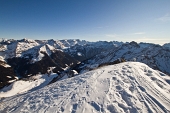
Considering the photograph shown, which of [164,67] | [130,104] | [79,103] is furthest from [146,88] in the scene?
[164,67]

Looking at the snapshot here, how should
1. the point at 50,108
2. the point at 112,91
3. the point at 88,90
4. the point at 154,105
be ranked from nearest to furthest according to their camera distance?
1. the point at 154,105
2. the point at 50,108
3. the point at 112,91
4. the point at 88,90

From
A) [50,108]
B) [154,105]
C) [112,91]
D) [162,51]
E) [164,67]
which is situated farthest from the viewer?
[162,51]

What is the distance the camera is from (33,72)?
199 meters

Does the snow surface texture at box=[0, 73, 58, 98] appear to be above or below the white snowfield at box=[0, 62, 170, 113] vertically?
below

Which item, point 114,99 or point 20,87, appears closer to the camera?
point 114,99

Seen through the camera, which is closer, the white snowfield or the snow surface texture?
the white snowfield

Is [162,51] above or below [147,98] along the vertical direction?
below

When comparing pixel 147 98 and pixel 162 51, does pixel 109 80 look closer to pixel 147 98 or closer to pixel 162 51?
pixel 147 98

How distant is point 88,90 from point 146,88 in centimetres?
605

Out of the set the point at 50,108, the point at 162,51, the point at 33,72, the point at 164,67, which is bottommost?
the point at 33,72

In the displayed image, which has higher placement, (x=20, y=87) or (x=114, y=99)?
(x=114, y=99)

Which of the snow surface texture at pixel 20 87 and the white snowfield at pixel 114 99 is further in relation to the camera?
the snow surface texture at pixel 20 87

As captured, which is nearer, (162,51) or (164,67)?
(164,67)

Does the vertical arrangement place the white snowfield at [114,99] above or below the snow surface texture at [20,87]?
above
